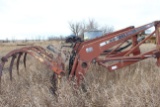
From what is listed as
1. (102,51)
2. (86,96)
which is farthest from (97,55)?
(86,96)

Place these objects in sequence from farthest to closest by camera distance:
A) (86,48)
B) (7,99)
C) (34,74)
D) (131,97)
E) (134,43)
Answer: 1. (34,74)
2. (134,43)
3. (86,48)
4. (7,99)
5. (131,97)

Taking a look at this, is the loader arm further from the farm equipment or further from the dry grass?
the dry grass

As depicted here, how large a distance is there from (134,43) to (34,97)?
114 inches

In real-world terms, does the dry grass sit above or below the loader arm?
→ below

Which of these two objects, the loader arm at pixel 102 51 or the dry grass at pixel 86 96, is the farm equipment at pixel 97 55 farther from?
the dry grass at pixel 86 96

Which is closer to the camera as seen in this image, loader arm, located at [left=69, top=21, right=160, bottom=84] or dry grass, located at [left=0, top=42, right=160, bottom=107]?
dry grass, located at [left=0, top=42, right=160, bottom=107]

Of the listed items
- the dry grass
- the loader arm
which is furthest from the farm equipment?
the dry grass

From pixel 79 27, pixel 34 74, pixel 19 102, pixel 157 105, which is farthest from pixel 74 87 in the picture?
pixel 79 27

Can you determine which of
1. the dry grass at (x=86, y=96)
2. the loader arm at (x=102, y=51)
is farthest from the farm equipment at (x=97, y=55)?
the dry grass at (x=86, y=96)

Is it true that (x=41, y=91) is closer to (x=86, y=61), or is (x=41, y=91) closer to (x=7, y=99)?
(x=7, y=99)

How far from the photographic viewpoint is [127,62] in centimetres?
625

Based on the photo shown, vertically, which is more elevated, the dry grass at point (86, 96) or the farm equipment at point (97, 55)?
the farm equipment at point (97, 55)

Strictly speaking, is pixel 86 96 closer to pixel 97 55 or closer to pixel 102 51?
pixel 97 55

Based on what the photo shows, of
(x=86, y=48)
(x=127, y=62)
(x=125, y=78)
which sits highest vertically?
(x=86, y=48)
